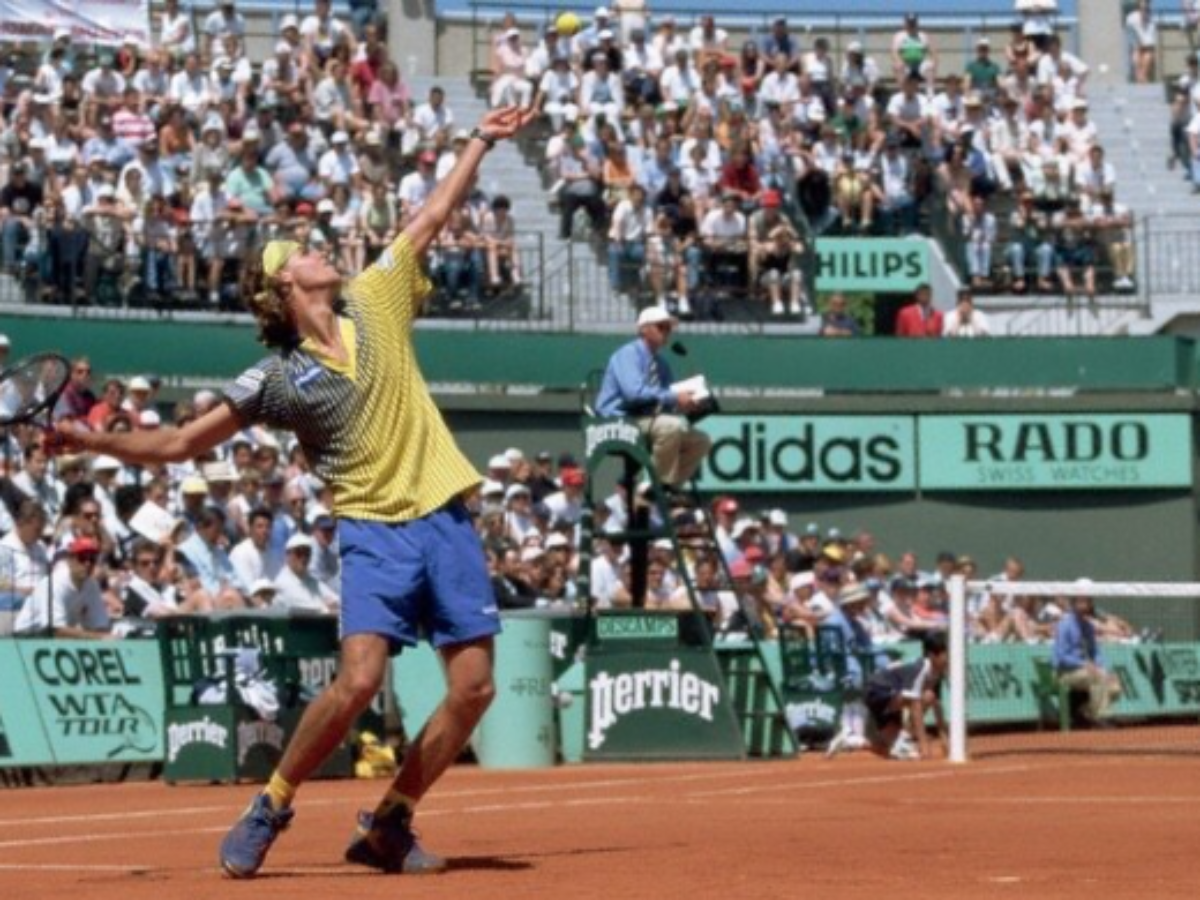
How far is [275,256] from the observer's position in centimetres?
1077

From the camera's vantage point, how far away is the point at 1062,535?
32406 mm

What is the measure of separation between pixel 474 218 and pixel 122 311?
440 cm

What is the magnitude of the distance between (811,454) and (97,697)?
11869 mm

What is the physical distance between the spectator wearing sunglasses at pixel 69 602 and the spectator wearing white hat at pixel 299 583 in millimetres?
2249

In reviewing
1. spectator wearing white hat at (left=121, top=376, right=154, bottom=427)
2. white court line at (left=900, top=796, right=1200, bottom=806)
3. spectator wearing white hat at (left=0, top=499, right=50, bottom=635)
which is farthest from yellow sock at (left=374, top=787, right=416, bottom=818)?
spectator wearing white hat at (left=121, top=376, right=154, bottom=427)

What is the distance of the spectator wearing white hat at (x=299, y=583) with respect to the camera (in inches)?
935

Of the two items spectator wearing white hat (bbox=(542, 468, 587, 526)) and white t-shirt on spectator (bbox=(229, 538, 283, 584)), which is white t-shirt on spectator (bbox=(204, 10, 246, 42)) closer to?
spectator wearing white hat (bbox=(542, 468, 587, 526))

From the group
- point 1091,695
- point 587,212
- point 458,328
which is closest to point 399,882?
point 1091,695

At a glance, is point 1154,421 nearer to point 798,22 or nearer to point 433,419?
point 798,22

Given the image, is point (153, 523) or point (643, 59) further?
point (643, 59)

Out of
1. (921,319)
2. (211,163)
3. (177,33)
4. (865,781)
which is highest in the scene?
(177,33)

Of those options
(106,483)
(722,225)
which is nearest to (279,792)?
(106,483)

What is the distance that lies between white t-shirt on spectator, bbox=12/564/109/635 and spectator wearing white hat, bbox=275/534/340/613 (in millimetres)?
2299

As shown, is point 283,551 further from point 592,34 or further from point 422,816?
point 592,34
